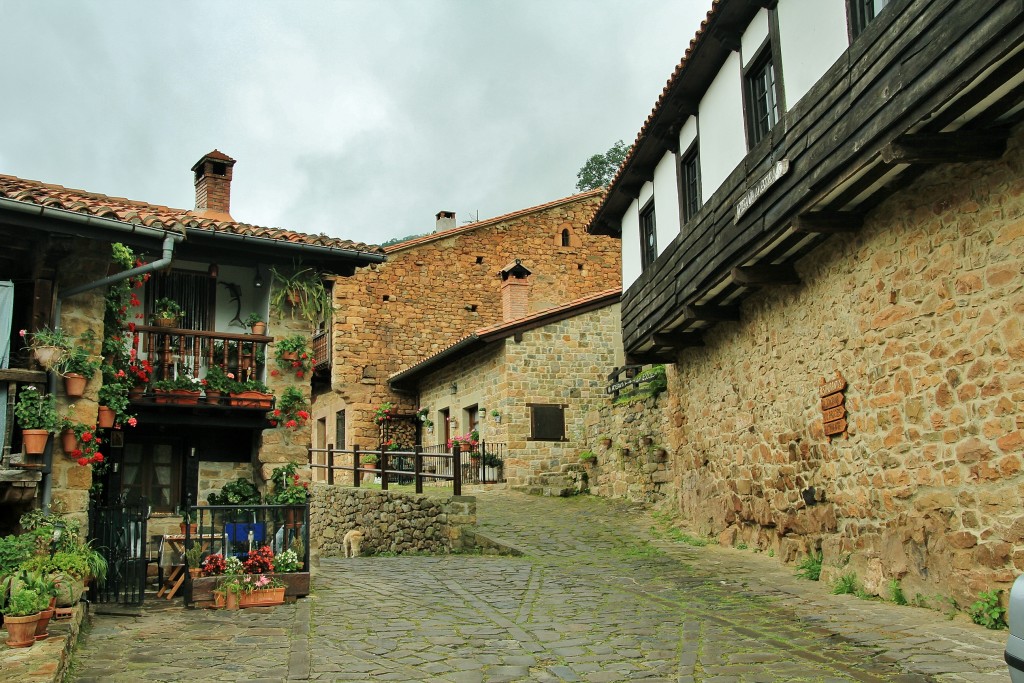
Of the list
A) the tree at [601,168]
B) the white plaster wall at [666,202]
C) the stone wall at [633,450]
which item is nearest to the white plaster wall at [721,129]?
the white plaster wall at [666,202]

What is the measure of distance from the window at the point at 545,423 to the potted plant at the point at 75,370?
1128cm

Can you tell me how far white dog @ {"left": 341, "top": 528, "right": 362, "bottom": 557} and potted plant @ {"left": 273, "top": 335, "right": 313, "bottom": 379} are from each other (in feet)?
18.4

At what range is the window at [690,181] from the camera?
12117 millimetres

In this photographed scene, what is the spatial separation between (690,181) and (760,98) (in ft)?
7.58

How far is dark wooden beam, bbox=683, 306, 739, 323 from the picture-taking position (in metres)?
11.6

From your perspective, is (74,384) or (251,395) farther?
(251,395)

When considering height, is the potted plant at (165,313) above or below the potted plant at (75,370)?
above

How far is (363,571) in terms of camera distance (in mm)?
11320

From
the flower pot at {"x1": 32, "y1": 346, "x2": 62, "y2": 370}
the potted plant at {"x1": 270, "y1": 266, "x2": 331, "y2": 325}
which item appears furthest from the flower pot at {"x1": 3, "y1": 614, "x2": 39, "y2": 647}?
the potted plant at {"x1": 270, "y1": 266, "x2": 331, "y2": 325}

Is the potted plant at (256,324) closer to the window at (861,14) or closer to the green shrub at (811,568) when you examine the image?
the green shrub at (811,568)

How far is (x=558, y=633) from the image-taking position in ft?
24.5

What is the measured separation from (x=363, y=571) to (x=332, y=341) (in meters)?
12.9

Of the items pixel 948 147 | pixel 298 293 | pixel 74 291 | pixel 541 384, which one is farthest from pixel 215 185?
pixel 948 147

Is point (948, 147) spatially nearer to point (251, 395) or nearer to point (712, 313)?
point (712, 313)
